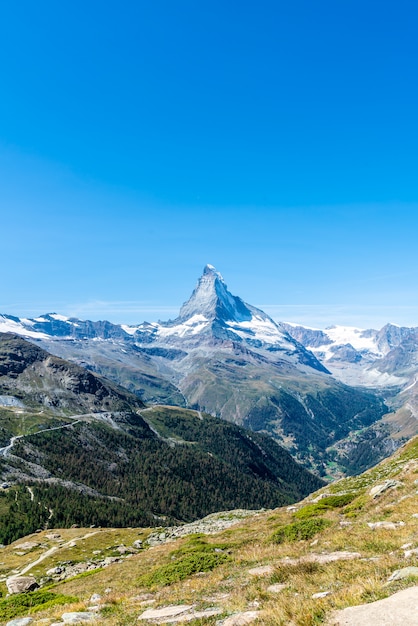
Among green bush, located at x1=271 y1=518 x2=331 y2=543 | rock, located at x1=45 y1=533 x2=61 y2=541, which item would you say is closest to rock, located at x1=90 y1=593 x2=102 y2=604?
green bush, located at x1=271 y1=518 x2=331 y2=543

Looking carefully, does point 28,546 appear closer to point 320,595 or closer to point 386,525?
point 386,525

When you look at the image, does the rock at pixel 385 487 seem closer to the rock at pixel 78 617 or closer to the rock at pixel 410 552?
the rock at pixel 410 552

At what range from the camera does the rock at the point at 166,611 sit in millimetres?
15067

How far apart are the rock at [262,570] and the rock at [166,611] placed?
4383 millimetres

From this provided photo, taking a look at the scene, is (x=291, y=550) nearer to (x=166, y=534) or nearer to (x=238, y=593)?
(x=238, y=593)

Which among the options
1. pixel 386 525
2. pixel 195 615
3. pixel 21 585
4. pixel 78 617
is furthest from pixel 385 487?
pixel 21 585

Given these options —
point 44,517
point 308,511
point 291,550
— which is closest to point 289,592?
point 291,550

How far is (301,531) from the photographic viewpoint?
30.6 metres

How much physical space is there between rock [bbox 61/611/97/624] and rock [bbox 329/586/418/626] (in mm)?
12068

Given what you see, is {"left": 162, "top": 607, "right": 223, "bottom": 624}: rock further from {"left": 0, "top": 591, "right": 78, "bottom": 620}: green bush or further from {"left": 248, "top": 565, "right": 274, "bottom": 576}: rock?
{"left": 0, "top": 591, "right": 78, "bottom": 620}: green bush

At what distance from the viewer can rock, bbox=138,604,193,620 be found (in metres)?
15.1

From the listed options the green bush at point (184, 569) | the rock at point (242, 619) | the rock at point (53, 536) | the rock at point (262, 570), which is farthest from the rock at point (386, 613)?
the rock at point (53, 536)

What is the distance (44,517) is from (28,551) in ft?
332

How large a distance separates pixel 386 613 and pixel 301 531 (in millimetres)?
24242
